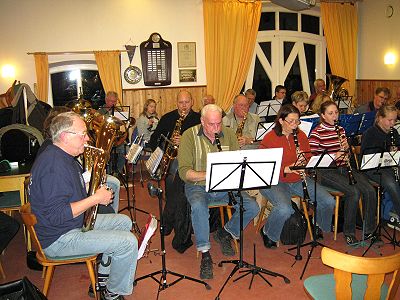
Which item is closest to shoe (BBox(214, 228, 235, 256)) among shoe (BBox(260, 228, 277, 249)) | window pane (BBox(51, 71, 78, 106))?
shoe (BBox(260, 228, 277, 249))

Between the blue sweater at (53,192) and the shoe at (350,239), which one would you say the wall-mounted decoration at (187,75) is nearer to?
the shoe at (350,239)

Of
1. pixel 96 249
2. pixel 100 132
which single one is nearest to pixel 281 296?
pixel 96 249

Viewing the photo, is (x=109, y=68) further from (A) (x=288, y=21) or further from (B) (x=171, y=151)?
(B) (x=171, y=151)

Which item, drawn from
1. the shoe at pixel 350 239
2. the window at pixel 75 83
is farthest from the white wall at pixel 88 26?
the shoe at pixel 350 239

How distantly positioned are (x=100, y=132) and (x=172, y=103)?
18.0ft

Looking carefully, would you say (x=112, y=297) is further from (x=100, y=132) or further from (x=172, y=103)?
(x=172, y=103)

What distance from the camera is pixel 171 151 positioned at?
4.58 metres

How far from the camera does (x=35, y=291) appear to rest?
8.70 ft

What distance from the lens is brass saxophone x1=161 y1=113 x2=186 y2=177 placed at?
13.8ft

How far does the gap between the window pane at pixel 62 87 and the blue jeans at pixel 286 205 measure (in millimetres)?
5952

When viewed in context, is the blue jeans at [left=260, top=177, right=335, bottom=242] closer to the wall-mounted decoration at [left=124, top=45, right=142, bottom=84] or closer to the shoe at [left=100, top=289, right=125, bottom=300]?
the shoe at [left=100, top=289, right=125, bottom=300]

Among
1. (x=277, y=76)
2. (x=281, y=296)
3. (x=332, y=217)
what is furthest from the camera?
(x=277, y=76)

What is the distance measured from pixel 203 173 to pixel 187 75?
226 inches

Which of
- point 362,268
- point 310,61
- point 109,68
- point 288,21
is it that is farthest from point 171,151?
point 310,61
